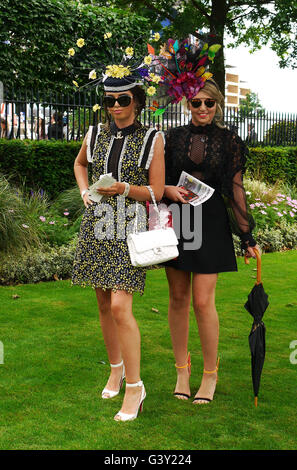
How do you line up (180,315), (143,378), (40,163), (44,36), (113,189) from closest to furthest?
1. (113,189)
2. (180,315)
3. (143,378)
4. (40,163)
5. (44,36)

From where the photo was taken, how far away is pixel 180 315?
4.13 m

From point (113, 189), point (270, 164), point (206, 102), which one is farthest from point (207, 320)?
point (270, 164)

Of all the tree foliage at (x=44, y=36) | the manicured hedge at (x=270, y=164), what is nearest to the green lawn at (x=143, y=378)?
the tree foliage at (x=44, y=36)

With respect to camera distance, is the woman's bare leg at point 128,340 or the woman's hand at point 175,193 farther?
the woman's hand at point 175,193

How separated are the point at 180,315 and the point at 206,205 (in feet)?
2.48

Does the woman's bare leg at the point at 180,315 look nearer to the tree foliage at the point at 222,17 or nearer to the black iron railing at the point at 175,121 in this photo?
the black iron railing at the point at 175,121

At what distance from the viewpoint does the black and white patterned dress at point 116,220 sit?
374 centimetres

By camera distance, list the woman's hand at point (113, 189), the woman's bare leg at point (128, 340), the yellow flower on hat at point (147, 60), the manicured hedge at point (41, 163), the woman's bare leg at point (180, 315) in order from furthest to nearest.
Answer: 1. the manicured hedge at point (41, 163)
2. the woman's bare leg at point (180, 315)
3. the yellow flower on hat at point (147, 60)
4. the woman's bare leg at point (128, 340)
5. the woman's hand at point (113, 189)

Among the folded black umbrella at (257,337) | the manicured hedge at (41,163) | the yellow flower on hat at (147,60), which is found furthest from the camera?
the manicured hedge at (41,163)

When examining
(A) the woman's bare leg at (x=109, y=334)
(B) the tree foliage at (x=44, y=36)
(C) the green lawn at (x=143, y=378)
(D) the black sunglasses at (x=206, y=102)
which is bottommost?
(C) the green lawn at (x=143, y=378)

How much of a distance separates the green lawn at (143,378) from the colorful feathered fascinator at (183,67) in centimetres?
195

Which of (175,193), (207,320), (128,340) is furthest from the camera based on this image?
(207,320)

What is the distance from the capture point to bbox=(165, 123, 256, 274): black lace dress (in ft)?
12.9

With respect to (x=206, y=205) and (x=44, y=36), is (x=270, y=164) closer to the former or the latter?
(x=44, y=36)
